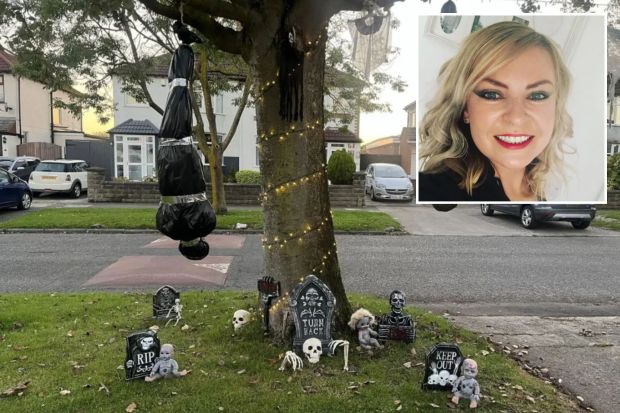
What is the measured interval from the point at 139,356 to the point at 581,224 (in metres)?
14.9

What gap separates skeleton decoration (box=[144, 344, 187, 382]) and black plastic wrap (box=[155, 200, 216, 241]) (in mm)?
1062

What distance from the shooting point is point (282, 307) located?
4879 mm

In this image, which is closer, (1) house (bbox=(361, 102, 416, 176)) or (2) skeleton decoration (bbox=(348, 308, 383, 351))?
(2) skeleton decoration (bbox=(348, 308, 383, 351))

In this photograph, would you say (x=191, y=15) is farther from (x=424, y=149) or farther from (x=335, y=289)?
(x=335, y=289)

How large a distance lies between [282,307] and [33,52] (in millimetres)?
9743

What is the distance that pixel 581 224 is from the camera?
610 inches

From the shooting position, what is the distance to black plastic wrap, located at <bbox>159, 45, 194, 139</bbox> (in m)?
3.62

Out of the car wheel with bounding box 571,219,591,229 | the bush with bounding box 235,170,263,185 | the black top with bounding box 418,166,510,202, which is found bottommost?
the car wheel with bounding box 571,219,591,229

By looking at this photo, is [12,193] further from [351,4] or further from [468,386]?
[468,386]

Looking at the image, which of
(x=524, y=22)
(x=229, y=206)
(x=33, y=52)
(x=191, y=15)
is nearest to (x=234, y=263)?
(x=191, y=15)

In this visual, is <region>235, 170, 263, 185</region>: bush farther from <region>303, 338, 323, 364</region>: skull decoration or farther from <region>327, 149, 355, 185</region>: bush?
<region>303, 338, 323, 364</region>: skull decoration

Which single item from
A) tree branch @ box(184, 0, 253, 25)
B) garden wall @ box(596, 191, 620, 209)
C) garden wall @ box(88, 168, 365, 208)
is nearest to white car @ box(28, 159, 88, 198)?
garden wall @ box(88, 168, 365, 208)

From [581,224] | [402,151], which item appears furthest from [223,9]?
[402,151]

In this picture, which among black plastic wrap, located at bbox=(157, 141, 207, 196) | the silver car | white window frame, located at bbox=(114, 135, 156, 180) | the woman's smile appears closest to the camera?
the woman's smile
